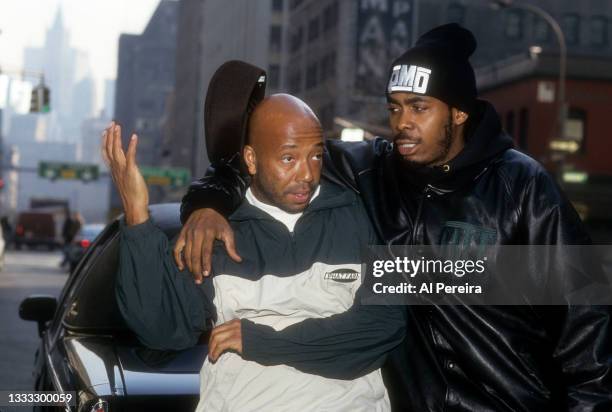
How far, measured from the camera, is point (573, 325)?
347 centimetres

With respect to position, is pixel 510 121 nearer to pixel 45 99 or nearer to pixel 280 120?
pixel 45 99

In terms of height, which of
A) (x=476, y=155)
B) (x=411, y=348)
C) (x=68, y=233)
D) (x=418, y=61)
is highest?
(x=418, y=61)

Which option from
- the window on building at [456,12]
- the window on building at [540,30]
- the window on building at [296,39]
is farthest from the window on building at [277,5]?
the window on building at [540,30]

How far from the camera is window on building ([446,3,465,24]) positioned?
6468cm

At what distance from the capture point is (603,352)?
3.46m

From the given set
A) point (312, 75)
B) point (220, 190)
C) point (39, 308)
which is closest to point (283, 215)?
point (220, 190)

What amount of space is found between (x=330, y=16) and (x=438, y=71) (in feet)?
222

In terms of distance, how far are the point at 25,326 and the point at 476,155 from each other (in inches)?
497

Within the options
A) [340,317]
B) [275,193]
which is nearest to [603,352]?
[340,317]

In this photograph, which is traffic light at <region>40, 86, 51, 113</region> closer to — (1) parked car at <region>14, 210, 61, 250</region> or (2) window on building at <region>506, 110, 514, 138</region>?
(2) window on building at <region>506, 110, 514, 138</region>

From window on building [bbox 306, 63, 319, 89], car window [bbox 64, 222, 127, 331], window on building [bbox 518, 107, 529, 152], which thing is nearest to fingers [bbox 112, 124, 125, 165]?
car window [bbox 64, 222, 127, 331]

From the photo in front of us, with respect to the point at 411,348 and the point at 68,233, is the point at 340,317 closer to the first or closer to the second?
the point at 411,348

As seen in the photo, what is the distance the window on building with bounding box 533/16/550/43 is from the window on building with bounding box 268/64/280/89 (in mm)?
29522

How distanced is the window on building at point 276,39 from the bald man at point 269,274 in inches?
3582
